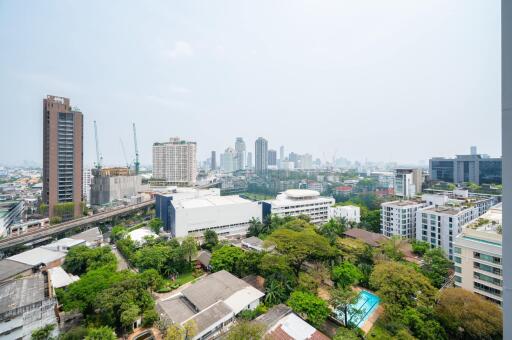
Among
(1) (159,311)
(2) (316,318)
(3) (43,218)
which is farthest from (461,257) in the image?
(3) (43,218)

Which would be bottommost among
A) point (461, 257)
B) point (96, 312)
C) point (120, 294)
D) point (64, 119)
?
point (96, 312)

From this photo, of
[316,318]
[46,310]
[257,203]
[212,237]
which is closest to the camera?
[46,310]

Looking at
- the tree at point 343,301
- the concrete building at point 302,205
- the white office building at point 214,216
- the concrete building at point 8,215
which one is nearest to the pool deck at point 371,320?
the tree at point 343,301

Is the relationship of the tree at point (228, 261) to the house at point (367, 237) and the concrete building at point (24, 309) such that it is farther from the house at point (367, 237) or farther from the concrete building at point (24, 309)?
the house at point (367, 237)

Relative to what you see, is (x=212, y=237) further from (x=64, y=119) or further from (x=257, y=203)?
(x=64, y=119)

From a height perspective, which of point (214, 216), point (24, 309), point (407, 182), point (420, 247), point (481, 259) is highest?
point (407, 182)

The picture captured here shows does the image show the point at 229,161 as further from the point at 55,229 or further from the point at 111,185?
the point at 55,229

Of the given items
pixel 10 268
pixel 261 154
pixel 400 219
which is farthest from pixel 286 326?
pixel 261 154
